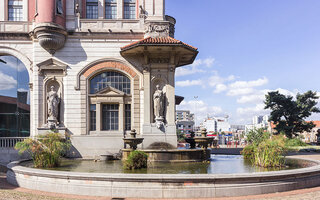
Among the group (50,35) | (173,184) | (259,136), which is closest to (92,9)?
(50,35)

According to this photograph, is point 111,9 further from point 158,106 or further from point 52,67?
point 158,106

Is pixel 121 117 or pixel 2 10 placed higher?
pixel 2 10

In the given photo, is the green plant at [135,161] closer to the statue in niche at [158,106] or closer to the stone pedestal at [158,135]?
the stone pedestal at [158,135]

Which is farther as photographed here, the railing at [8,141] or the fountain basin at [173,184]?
the railing at [8,141]

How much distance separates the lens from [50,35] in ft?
66.2

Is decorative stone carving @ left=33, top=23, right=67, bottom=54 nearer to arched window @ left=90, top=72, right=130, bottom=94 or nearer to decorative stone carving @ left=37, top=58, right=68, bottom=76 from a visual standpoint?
decorative stone carving @ left=37, top=58, right=68, bottom=76

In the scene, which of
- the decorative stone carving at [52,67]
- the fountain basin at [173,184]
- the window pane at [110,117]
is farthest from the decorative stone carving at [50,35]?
the fountain basin at [173,184]

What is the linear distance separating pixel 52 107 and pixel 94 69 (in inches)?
158

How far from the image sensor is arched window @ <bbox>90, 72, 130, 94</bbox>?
70.7 ft

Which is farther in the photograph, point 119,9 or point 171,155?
point 119,9

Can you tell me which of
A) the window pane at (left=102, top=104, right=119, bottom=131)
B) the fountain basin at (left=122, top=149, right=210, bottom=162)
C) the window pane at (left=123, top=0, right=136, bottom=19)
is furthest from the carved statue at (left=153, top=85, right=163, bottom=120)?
the window pane at (left=123, top=0, right=136, bottom=19)

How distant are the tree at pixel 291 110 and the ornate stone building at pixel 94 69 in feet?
99.5

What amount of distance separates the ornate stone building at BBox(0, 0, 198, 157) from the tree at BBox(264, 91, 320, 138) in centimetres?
3033

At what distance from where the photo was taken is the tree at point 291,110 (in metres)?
46.2
